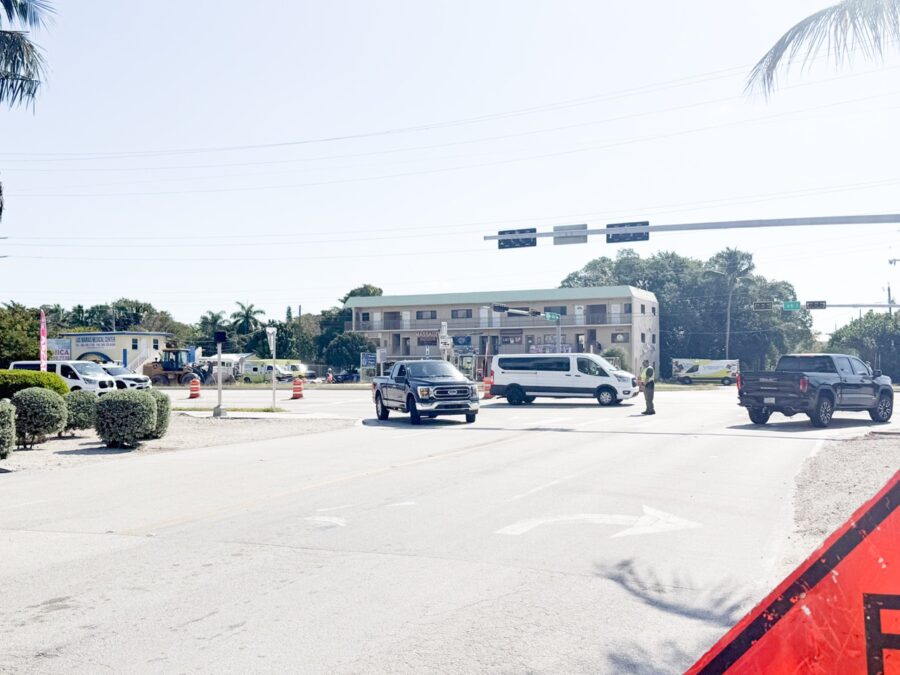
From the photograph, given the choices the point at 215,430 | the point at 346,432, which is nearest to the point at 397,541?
the point at 346,432

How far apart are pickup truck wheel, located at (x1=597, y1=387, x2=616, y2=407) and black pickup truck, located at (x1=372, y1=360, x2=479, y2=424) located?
9.11 metres

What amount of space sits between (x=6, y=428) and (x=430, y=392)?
10868mm

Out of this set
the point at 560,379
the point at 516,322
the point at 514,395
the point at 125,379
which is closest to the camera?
the point at 560,379

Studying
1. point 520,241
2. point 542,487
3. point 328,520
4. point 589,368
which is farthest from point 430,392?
point 328,520

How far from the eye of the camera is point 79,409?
19.0 m

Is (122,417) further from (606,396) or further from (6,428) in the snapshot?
(606,396)

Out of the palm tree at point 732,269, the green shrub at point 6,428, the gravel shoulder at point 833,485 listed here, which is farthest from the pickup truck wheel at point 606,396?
the palm tree at point 732,269

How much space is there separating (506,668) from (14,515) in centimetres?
723

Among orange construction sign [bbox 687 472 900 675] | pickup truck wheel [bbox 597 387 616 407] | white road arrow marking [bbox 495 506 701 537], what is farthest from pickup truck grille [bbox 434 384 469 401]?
orange construction sign [bbox 687 472 900 675]

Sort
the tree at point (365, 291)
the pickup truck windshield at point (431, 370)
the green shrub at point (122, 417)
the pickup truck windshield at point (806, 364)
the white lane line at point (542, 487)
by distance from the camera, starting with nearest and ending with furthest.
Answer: the white lane line at point (542, 487)
the green shrub at point (122, 417)
the pickup truck windshield at point (806, 364)
the pickup truck windshield at point (431, 370)
the tree at point (365, 291)

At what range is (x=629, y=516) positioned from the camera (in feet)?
30.3

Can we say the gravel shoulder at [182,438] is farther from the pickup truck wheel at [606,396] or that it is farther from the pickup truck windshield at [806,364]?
the pickup truck windshield at [806,364]

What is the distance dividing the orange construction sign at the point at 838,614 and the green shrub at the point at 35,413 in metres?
17.5

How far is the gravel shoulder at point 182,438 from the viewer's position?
15.4 meters
